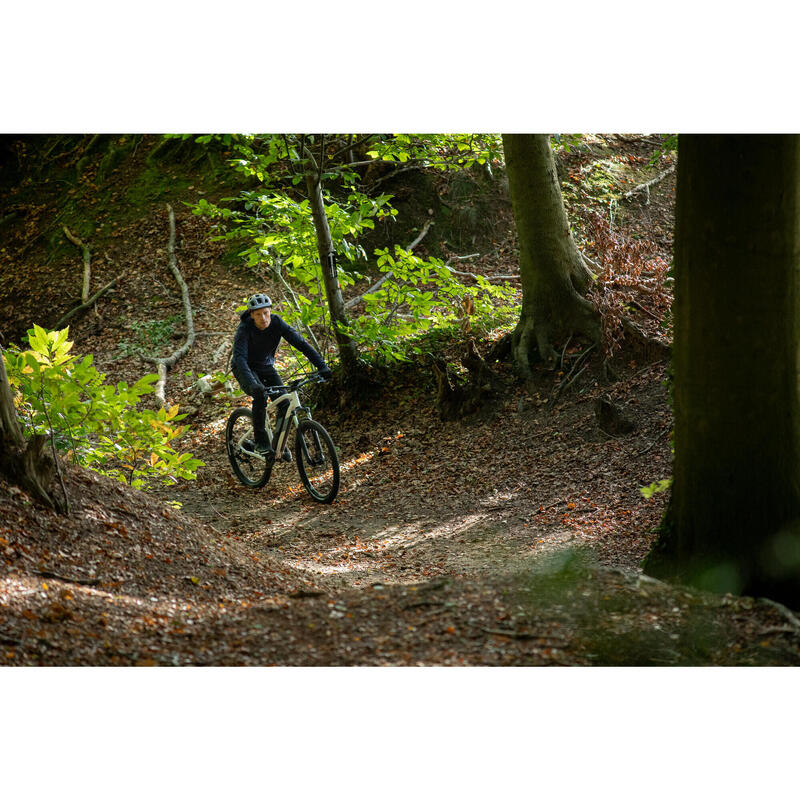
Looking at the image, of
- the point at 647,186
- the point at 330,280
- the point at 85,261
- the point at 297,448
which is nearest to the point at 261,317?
the point at 297,448

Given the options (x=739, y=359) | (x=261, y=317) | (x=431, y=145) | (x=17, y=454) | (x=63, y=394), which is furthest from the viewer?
(x=431, y=145)

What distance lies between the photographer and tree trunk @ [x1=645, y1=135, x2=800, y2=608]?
140 inches

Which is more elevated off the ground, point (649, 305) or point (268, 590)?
point (649, 305)

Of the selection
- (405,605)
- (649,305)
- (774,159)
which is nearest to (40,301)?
(649,305)

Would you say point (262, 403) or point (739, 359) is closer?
point (739, 359)

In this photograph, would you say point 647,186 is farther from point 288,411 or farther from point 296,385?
point 288,411

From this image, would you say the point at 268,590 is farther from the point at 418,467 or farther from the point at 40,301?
the point at 40,301

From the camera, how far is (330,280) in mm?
9227

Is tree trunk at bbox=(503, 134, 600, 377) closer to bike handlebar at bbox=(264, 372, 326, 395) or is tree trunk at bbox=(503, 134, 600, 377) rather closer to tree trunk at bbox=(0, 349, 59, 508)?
bike handlebar at bbox=(264, 372, 326, 395)

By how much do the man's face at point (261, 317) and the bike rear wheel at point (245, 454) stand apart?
3.34 feet

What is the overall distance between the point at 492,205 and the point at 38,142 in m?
10.2

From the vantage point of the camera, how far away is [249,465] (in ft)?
28.3

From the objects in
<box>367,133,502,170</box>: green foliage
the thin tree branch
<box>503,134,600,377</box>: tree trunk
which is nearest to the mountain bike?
<box>503,134,600,377</box>: tree trunk

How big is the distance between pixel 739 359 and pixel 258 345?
4.96 meters
